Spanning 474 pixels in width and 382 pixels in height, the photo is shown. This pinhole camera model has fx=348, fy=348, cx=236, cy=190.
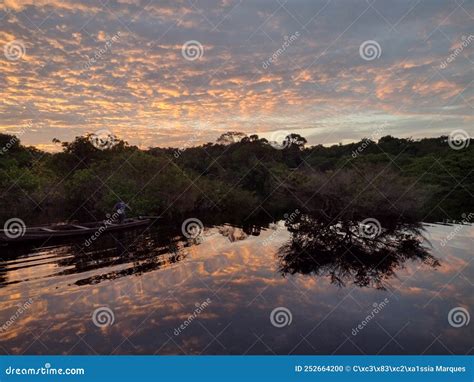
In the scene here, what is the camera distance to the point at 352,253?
20.4m

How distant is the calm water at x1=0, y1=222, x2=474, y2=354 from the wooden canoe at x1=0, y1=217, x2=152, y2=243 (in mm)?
1798

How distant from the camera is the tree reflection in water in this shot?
16.7 meters

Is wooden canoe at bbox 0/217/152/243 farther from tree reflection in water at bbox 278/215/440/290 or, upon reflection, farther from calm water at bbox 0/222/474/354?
tree reflection in water at bbox 278/215/440/290

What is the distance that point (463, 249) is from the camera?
21.3 metres

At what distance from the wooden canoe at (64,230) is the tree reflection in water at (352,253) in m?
12.6

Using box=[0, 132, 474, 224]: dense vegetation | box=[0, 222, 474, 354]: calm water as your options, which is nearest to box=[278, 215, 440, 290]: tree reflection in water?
box=[0, 222, 474, 354]: calm water

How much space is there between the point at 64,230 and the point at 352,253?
18486mm

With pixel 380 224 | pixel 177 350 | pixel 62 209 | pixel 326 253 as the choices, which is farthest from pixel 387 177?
pixel 62 209

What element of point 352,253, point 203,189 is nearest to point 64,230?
point 352,253

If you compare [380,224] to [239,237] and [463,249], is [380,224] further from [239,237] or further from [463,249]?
[239,237]

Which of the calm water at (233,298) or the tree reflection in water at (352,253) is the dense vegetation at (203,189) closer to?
the tree reflection in water at (352,253)

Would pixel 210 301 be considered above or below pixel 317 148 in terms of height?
below

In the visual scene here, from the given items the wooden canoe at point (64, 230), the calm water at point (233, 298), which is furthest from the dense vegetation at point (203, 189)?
the calm water at point (233, 298)

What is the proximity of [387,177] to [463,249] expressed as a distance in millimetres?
14745
